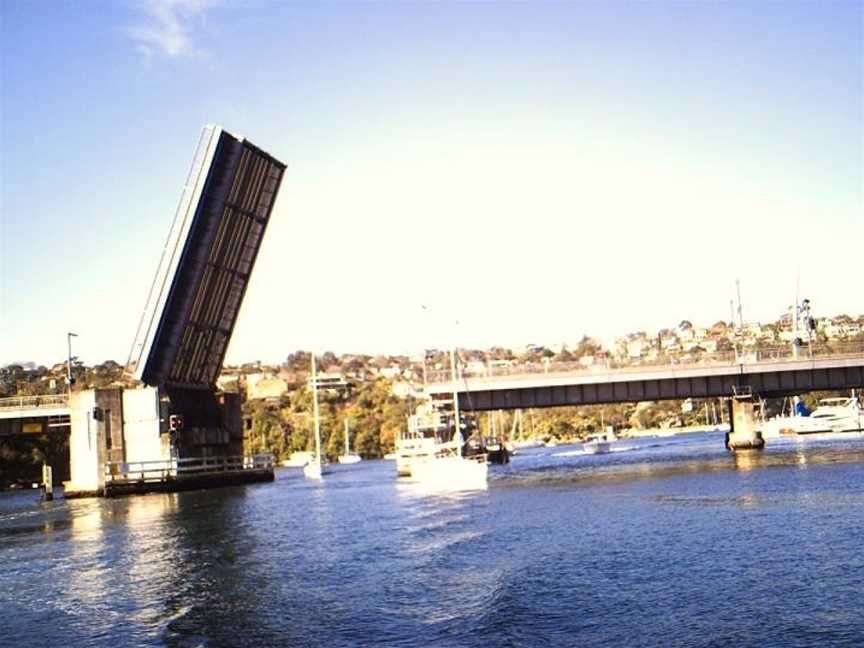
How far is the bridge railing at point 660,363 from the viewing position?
2162 inches

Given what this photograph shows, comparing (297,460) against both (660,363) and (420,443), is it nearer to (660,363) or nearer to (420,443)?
(420,443)

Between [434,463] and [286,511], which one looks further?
[434,463]

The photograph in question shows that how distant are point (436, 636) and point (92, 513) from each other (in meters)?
28.8

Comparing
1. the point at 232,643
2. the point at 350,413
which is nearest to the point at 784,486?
the point at 232,643

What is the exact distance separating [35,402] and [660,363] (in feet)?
121

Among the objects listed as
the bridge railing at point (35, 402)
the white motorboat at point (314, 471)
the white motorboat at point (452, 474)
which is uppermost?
the bridge railing at point (35, 402)

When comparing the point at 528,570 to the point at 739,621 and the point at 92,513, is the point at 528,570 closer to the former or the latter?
the point at 739,621

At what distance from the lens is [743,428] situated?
6053 cm

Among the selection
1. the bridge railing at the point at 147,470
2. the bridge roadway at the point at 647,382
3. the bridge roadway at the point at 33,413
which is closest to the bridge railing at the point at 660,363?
the bridge roadway at the point at 647,382

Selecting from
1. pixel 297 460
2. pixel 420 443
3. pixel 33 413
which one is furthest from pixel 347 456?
pixel 420 443

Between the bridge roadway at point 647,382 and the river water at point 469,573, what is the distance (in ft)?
62.1

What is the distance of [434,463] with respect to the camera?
47.2 metres

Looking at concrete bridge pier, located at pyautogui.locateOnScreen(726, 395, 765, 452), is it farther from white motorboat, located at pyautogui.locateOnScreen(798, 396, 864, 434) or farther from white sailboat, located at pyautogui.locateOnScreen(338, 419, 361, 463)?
white sailboat, located at pyautogui.locateOnScreen(338, 419, 361, 463)

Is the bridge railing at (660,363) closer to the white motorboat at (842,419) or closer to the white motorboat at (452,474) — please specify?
the white motorboat at (452,474)
